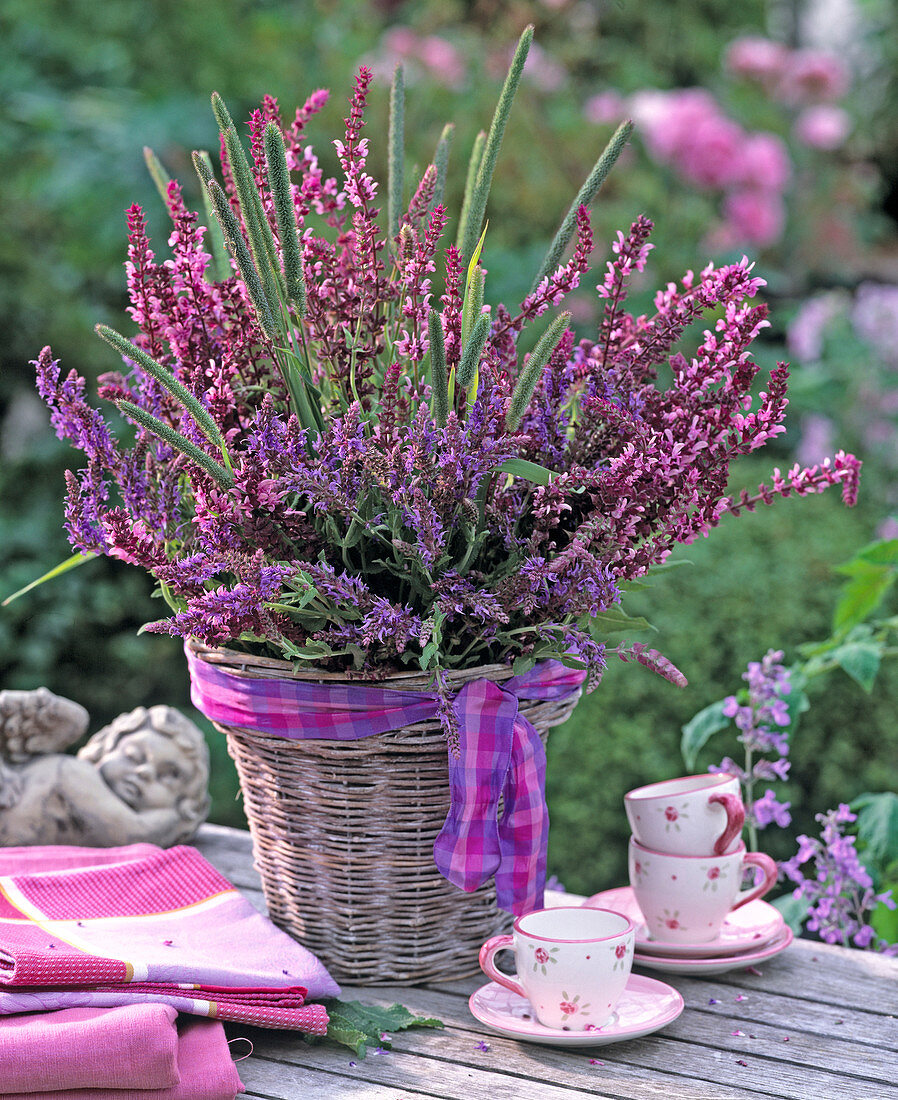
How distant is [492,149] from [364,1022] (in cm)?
79

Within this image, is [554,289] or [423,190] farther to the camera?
[423,190]

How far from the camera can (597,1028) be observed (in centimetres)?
100

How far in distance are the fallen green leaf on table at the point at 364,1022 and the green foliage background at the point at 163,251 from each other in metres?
1.31

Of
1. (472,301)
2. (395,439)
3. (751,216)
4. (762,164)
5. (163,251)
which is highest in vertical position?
(762,164)

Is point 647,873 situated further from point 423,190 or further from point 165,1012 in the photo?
point 423,190

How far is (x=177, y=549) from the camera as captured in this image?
1.13 metres

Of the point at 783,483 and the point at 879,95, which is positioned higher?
the point at 879,95

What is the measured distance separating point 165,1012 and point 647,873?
476 millimetres

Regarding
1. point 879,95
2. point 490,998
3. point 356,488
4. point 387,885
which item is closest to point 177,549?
point 356,488

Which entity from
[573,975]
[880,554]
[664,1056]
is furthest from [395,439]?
[880,554]

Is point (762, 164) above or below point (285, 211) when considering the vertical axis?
above

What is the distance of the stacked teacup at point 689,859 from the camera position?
113 centimetres

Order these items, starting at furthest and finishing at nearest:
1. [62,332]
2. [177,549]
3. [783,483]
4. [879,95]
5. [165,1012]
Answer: [879,95] < [62,332] < [177,549] < [783,483] < [165,1012]

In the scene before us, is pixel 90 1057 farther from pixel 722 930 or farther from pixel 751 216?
pixel 751 216
